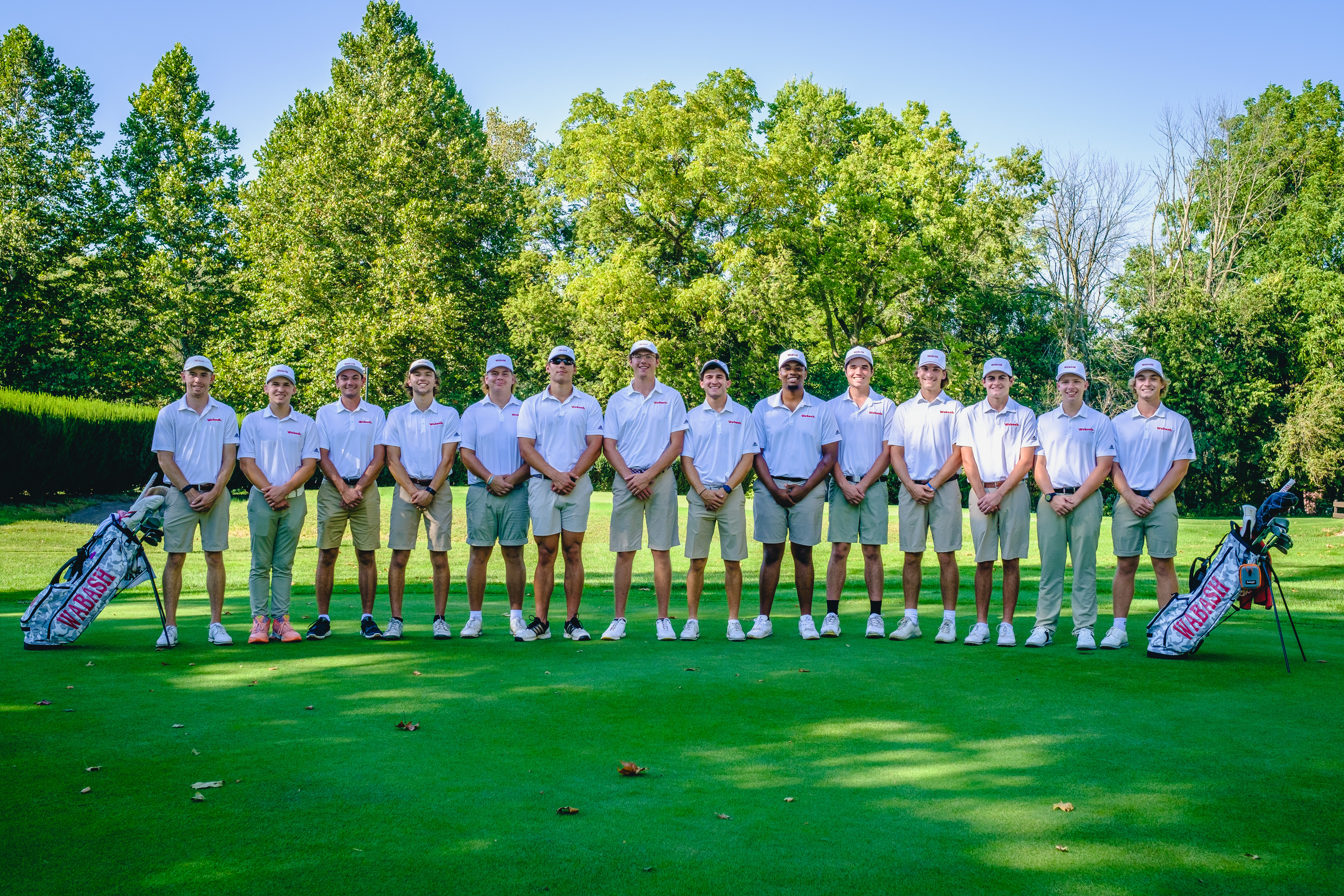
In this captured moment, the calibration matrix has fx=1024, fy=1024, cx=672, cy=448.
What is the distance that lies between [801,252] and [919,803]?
33.8 meters

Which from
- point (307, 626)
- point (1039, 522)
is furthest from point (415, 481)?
point (1039, 522)

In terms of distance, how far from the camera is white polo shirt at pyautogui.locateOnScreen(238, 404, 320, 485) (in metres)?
7.55

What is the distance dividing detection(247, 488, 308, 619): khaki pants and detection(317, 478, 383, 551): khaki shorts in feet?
0.53

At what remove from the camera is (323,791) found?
12.3 feet

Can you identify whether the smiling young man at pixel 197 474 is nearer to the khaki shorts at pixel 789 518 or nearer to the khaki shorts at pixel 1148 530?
the khaki shorts at pixel 789 518

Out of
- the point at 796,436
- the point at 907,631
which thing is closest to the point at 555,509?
the point at 796,436

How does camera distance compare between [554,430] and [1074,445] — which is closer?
[1074,445]

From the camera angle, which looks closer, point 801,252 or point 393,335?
point 393,335

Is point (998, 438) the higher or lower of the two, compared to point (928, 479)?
higher

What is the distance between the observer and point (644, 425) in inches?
299

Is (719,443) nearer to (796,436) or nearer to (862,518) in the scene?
(796,436)

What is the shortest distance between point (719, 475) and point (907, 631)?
179 centimetres

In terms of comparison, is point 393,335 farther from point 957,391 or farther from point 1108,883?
point 1108,883

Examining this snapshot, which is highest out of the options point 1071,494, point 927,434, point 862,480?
point 927,434
